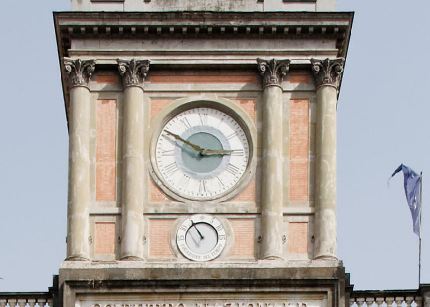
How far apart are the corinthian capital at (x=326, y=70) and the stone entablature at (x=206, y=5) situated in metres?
1.40

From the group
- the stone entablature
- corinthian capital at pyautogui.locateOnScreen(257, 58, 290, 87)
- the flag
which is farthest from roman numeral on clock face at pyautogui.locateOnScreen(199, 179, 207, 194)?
the flag

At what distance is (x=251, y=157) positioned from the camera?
5481 cm

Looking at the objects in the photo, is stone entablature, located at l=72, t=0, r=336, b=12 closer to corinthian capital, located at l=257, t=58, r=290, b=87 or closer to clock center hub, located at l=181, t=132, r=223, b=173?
corinthian capital, located at l=257, t=58, r=290, b=87

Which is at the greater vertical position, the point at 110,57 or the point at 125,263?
the point at 110,57

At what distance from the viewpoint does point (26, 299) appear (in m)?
54.1

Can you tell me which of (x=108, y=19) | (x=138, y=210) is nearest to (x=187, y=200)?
(x=138, y=210)

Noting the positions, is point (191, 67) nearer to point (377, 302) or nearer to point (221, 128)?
point (221, 128)

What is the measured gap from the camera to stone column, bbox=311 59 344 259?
53750mm

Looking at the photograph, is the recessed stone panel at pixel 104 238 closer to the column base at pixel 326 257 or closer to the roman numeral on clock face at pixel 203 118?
the roman numeral on clock face at pixel 203 118

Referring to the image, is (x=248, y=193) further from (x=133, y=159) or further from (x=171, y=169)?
(x=133, y=159)

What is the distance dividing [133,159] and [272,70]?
397 cm

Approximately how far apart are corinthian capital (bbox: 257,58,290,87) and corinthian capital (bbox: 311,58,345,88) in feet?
2.27

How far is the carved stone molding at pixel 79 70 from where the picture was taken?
55125mm

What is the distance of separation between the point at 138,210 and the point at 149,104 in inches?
110
